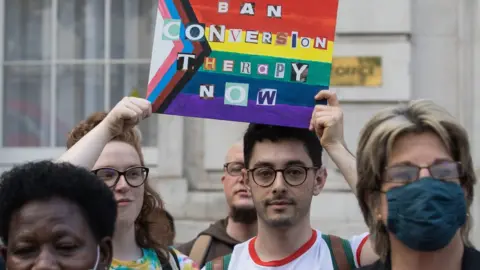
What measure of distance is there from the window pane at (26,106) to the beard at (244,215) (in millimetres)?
3484

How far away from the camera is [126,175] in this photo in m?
3.88

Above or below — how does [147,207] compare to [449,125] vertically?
below

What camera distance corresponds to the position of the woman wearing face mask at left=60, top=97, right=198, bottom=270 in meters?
3.57

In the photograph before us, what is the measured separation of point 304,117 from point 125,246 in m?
0.89

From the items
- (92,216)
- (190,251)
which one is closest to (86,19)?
(190,251)

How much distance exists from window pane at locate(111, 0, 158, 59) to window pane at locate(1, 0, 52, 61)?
557 millimetres

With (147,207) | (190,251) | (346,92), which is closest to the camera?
(147,207)

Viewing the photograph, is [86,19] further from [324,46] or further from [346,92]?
[324,46]

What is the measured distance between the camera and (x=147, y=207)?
14.0 ft

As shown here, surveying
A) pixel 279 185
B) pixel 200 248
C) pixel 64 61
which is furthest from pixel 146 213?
pixel 64 61

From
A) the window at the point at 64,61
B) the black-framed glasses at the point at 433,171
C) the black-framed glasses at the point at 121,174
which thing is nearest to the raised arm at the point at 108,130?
the black-framed glasses at the point at 121,174

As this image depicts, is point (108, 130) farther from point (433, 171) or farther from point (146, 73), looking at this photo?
point (146, 73)

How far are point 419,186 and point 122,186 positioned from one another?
1.38 meters

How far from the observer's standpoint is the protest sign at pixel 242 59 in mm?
3643
